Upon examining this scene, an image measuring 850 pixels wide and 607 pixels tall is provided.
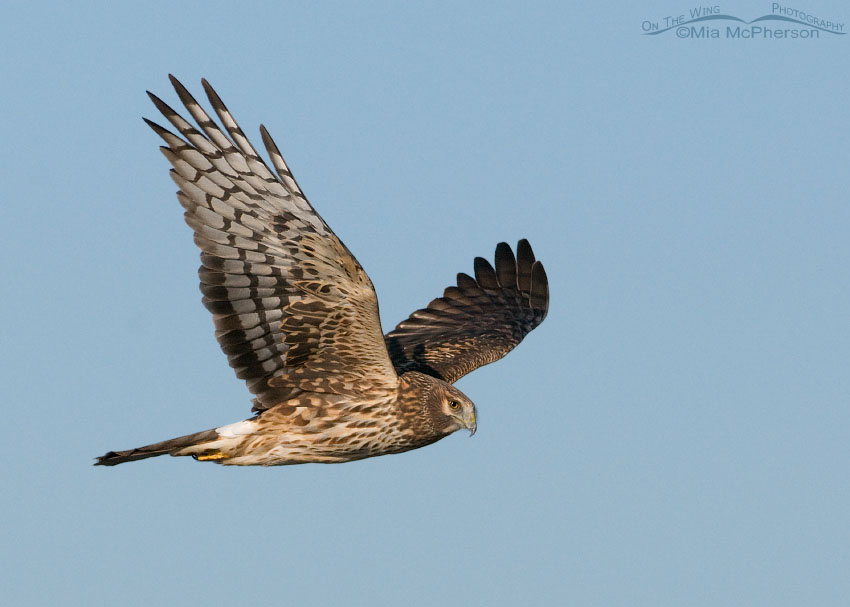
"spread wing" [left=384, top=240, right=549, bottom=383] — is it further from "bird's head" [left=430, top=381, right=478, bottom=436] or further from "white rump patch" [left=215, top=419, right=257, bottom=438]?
"white rump patch" [left=215, top=419, right=257, bottom=438]

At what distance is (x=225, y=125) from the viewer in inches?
372

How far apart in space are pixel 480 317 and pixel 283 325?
4.16 metres

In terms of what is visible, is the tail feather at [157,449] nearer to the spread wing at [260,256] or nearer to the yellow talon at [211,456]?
the yellow talon at [211,456]

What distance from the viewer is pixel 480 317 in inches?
544

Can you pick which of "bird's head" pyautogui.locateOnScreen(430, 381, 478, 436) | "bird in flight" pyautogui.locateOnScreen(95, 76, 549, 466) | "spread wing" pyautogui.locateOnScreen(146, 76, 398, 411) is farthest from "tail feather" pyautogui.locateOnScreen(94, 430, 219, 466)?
"bird's head" pyautogui.locateOnScreen(430, 381, 478, 436)

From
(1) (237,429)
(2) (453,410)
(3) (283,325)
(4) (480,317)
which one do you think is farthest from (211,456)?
(4) (480,317)

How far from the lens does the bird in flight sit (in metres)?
9.41

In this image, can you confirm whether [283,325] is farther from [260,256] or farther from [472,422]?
[472,422]

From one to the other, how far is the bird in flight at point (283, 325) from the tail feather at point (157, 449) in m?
0.01

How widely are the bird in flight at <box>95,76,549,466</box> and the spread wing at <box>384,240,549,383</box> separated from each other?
3.27ft

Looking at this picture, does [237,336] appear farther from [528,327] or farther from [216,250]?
[528,327]

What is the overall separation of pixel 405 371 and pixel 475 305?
272 centimetres

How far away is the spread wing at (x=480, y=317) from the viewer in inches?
496

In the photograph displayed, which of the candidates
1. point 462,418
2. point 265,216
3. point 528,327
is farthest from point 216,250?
point 528,327
